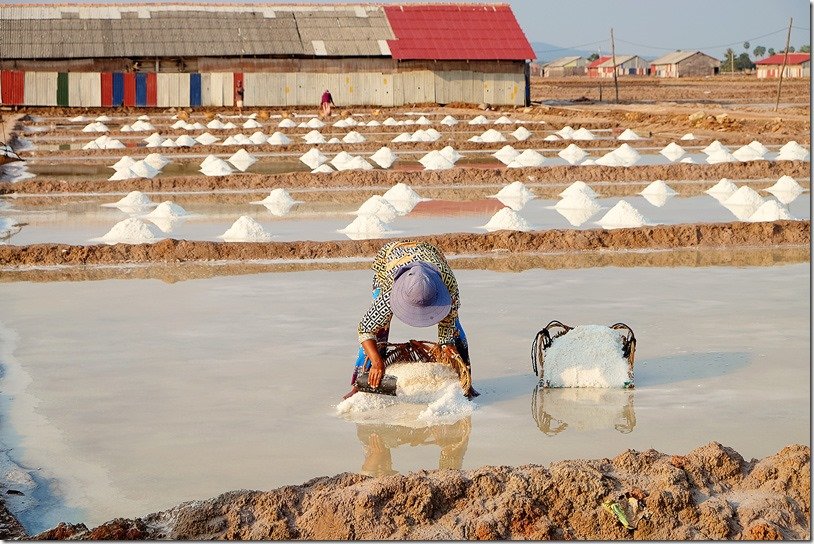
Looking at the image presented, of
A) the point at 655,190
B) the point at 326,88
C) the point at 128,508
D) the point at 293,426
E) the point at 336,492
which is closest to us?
the point at 336,492

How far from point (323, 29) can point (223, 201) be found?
48.5 feet

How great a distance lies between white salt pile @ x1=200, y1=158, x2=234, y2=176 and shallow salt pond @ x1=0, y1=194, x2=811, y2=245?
2349 millimetres

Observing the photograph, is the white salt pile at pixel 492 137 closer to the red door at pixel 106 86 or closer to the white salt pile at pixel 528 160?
the white salt pile at pixel 528 160

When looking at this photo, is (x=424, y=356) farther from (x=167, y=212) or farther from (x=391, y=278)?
(x=167, y=212)

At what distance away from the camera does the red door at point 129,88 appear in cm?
2361

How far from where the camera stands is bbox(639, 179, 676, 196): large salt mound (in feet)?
34.5

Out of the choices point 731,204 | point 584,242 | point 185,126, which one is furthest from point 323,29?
point 584,242

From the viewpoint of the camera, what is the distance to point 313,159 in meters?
13.9

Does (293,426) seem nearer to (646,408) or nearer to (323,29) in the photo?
(646,408)

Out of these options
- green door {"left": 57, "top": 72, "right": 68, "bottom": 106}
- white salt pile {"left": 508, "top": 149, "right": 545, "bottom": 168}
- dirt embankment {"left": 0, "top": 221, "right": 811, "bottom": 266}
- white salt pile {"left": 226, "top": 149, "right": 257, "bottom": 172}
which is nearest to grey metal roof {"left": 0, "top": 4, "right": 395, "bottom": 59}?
green door {"left": 57, "top": 72, "right": 68, "bottom": 106}

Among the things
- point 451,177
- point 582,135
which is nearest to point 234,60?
point 582,135

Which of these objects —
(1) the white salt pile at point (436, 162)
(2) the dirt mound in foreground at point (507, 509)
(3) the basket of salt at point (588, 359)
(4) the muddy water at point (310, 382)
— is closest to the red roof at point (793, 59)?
(1) the white salt pile at point (436, 162)

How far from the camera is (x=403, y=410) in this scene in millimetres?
4062

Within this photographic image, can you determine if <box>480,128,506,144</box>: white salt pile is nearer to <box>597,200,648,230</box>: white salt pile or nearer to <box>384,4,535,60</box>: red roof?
<box>384,4,535,60</box>: red roof
